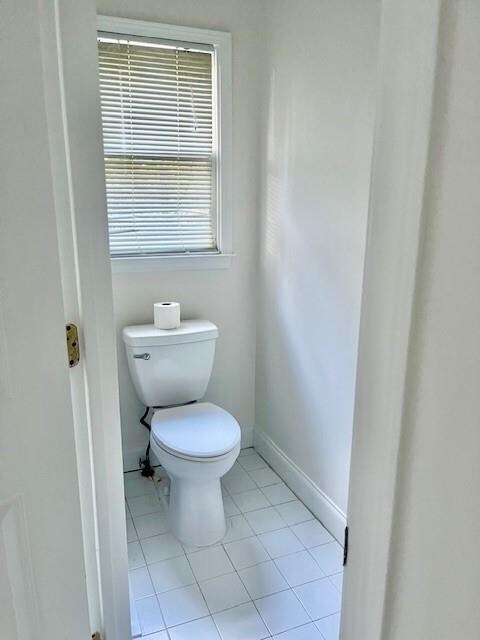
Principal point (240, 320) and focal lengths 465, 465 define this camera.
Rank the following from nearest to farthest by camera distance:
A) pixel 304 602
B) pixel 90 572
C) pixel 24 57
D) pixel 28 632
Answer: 1. pixel 24 57
2. pixel 28 632
3. pixel 90 572
4. pixel 304 602

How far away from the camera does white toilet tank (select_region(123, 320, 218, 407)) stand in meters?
2.06

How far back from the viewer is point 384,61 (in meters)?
0.59

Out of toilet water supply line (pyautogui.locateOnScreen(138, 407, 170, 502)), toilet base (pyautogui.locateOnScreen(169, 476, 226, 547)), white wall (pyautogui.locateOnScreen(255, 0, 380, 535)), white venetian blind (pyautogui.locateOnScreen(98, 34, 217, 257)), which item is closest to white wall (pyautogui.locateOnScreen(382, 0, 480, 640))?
white wall (pyautogui.locateOnScreen(255, 0, 380, 535))

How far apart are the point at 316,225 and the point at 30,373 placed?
139 cm

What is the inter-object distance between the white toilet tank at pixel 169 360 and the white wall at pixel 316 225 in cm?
39

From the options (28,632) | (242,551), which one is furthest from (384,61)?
(242,551)

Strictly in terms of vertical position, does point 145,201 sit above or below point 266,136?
below

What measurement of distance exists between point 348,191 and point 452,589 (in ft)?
4.47

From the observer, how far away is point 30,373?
74 centimetres

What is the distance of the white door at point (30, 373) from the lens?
2.18ft

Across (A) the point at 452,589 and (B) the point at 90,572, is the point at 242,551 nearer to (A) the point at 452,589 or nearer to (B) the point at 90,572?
(B) the point at 90,572

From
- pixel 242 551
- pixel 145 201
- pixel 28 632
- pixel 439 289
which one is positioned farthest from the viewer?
pixel 145 201

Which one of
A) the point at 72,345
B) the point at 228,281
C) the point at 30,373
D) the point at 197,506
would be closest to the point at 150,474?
the point at 197,506

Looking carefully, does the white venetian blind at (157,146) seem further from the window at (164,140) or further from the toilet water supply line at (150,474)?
the toilet water supply line at (150,474)
